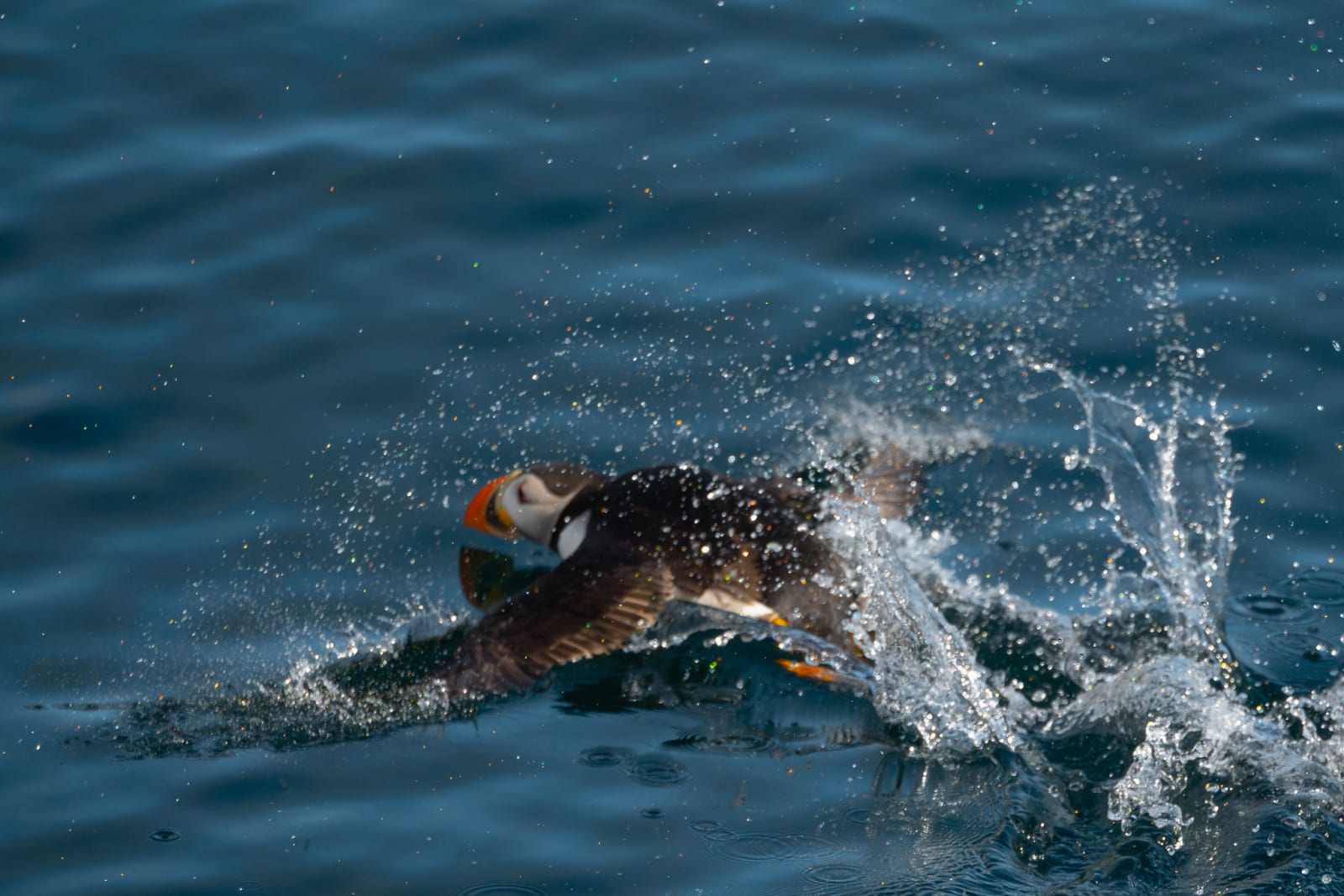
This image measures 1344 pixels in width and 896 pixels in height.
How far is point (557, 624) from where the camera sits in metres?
4.76

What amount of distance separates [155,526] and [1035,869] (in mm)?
3172

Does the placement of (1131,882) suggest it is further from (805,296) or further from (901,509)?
(805,296)

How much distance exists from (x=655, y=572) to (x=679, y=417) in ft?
3.23

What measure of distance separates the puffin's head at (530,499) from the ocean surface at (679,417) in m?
0.15

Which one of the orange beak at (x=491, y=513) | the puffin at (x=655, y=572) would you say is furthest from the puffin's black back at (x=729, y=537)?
the orange beak at (x=491, y=513)

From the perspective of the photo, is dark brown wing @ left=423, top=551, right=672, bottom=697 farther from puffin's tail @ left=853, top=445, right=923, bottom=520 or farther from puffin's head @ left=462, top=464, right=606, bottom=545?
puffin's tail @ left=853, top=445, right=923, bottom=520

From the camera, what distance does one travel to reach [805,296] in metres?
6.25

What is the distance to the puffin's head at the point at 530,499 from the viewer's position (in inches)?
211

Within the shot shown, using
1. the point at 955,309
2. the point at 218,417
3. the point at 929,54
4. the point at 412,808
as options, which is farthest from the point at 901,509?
the point at 929,54

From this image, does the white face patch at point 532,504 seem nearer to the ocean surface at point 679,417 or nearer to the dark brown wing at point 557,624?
the ocean surface at point 679,417

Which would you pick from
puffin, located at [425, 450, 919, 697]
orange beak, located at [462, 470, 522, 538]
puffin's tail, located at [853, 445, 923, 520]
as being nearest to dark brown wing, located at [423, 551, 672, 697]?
puffin, located at [425, 450, 919, 697]

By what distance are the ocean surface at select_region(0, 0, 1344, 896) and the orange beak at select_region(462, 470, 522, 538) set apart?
0.35ft

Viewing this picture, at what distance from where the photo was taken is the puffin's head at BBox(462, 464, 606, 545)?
5.35 m

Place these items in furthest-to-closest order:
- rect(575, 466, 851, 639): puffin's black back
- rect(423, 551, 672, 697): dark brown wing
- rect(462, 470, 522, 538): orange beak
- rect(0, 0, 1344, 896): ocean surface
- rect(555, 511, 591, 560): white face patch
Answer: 1. rect(462, 470, 522, 538): orange beak
2. rect(555, 511, 591, 560): white face patch
3. rect(575, 466, 851, 639): puffin's black back
4. rect(423, 551, 672, 697): dark brown wing
5. rect(0, 0, 1344, 896): ocean surface
